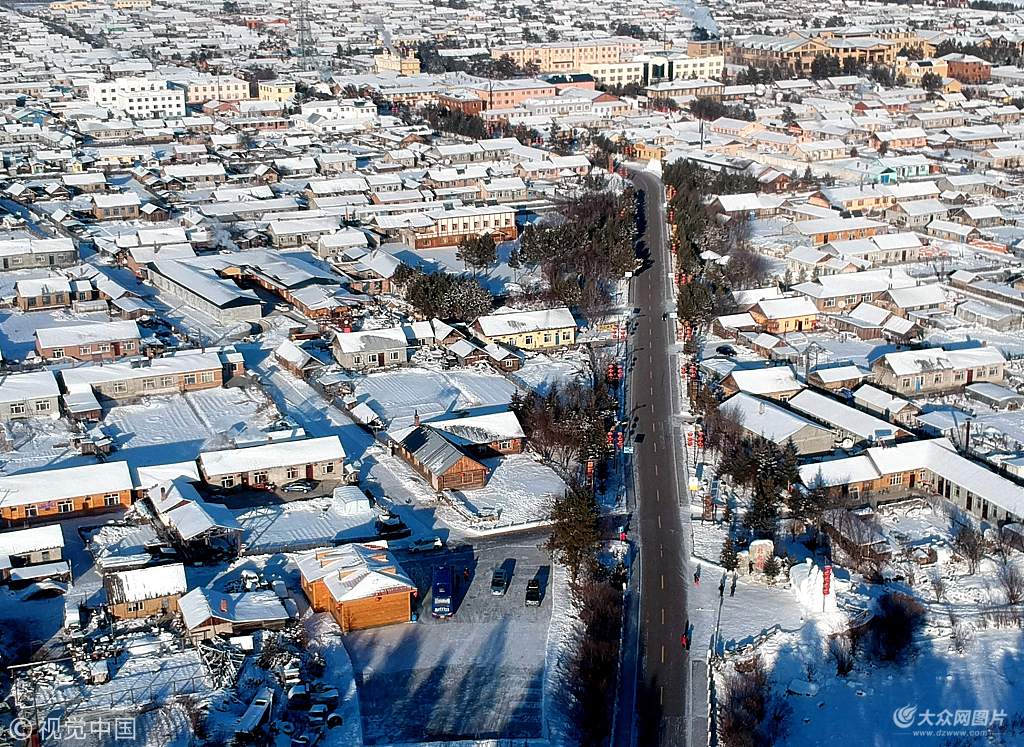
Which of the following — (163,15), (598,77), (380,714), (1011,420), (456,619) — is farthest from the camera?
(163,15)

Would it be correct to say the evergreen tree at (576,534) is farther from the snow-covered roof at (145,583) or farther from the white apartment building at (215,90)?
the white apartment building at (215,90)

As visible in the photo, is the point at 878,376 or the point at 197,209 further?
the point at 197,209

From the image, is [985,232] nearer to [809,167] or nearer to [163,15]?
[809,167]

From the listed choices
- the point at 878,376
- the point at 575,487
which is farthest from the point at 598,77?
the point at 575,487

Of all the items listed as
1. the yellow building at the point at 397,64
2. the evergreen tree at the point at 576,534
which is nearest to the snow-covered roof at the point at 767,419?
the evergreen tree at the point at 576,534

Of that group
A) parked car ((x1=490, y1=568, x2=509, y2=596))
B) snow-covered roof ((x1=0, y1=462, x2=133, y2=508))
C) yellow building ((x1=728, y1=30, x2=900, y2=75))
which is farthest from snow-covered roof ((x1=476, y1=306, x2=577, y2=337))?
yellow building ((x1=728, y1=30, x2=900, y2=75))

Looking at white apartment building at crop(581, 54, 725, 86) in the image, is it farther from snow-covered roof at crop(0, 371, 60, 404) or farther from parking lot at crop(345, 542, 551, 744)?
parking lot at crop(345, 542, 551, 744)
